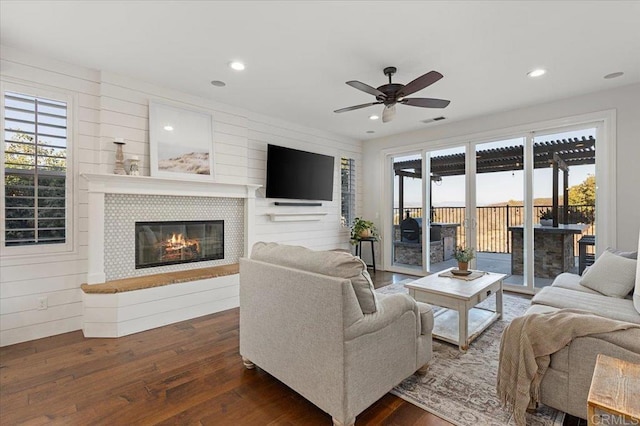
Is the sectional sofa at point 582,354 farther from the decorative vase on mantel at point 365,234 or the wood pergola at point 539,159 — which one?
the decorative vase on mantel at point 365,234

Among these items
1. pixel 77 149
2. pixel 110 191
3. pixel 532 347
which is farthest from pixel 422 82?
pixel 77 149

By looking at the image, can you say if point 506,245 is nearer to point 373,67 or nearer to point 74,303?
point 373,67

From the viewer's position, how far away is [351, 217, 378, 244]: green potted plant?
19.9ft

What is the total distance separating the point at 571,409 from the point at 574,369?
0.23 m

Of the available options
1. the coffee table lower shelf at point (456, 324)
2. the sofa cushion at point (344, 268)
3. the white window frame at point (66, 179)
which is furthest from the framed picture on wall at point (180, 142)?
the coffee table lower shelf at point (456, 324)

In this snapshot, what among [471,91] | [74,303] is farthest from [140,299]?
[471,91]

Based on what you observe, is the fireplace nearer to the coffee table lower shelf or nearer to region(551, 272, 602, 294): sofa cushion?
the coffee table lower shelf

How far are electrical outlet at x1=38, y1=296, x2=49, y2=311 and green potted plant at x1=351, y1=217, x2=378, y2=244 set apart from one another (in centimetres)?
454

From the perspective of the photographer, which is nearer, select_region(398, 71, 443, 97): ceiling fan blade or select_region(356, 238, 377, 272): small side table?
select_region(398, 71, 443, 97): ceiling fan blade

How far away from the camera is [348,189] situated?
643 cm

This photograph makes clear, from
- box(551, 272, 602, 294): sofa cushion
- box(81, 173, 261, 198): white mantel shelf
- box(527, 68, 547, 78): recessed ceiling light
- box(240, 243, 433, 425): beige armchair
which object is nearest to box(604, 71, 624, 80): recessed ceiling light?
box(527, 68, 547, 78): recessed ceiling light

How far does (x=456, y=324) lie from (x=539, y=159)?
9.59 ft

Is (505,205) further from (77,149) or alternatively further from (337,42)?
(77,149)

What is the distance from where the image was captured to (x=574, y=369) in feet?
5.49
